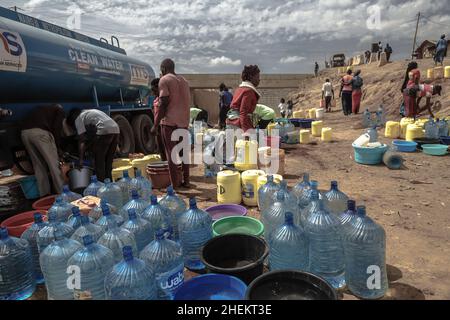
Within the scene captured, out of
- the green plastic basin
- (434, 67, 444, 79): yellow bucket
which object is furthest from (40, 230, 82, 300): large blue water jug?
(434, 67, 444, 79): yellow bucket

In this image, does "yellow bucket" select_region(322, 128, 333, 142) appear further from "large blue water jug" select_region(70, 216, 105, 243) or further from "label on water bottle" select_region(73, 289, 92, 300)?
"label on water bottle" select_region(73, 289, 92, 300)

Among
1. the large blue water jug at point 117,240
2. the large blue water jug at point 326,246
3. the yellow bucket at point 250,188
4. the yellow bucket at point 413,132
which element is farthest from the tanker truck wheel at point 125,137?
the yellow bucket at point 413,132

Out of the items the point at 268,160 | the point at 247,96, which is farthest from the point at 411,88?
the point at 247,96

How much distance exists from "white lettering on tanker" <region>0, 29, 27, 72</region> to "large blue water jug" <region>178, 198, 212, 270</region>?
373 centimetres

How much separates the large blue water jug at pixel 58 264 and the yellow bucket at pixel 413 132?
8.14m

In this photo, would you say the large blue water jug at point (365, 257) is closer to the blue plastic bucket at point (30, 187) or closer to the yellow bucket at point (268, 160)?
the yellow bucket at point (268, 160)

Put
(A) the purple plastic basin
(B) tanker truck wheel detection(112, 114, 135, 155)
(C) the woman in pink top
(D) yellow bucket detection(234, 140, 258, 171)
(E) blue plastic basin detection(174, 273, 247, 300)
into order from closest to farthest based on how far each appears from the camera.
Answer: (E) blue plastic basin detection(174, 273, 247, 300) → (A) the purple plastic basin → (D) yellow bucket detection(234, 140, 258, 171) → (B) tanker truck wheel detection(112, 114, 135, 155) → (C) the woman in pink top

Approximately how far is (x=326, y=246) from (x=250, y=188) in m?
1.86

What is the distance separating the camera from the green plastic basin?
3.33 m

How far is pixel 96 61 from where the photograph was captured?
22.6 ft

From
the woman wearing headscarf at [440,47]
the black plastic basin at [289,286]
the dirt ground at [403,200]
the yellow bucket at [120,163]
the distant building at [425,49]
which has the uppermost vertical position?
the distant building at [425,49]

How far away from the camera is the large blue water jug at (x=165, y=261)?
7.58 feet

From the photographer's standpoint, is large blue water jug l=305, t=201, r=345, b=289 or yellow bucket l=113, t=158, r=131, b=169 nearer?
large blue water jug l=305, t=201, r=345, b=289

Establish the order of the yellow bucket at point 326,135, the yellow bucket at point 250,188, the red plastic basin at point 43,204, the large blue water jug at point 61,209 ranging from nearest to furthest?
1. the large blue water jug at point 61,209
2. the red plastic basin at point 43,204
3. the yellow bucket at point 250,188
4. the yellow bucket at point 326,135
